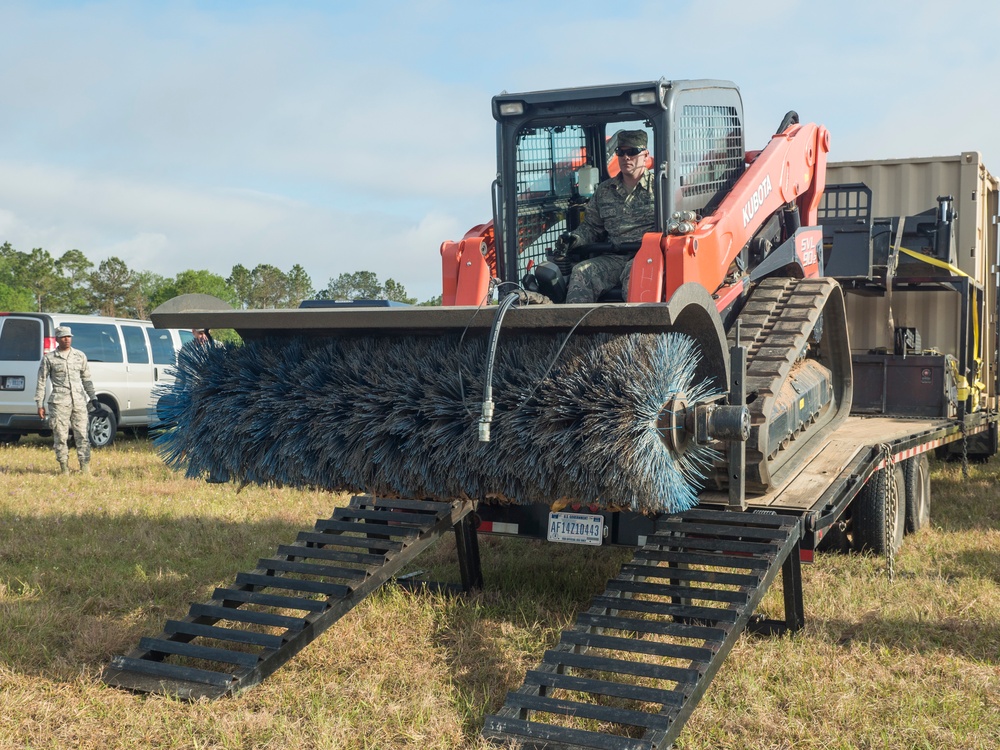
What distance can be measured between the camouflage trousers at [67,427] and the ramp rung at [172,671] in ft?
24.7

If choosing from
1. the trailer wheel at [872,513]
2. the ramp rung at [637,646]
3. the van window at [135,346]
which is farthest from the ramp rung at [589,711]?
the van window at [135,346]

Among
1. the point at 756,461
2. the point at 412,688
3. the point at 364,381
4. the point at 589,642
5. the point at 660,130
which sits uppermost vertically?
the point at 660,130

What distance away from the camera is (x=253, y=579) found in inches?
203

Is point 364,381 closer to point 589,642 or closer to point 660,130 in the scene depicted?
point 589,642

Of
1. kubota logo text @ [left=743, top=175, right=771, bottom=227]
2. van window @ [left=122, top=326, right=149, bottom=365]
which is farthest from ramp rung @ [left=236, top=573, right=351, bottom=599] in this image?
van window @ [left=122, top=326, right=149, bottom=365]

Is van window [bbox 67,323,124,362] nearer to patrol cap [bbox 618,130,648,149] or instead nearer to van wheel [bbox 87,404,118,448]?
van wheel [bbox 87,404,118,448]

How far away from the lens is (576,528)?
508 cm

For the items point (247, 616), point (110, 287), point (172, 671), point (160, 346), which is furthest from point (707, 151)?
point (110, 287)

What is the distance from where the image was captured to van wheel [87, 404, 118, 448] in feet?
46.5

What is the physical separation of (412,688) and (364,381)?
1.43 m

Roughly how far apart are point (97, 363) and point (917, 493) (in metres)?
11.1

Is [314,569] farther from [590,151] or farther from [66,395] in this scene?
[66,395]

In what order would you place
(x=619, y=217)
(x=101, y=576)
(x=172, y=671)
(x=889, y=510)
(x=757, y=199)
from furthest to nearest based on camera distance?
(x=889, y=510), (x=101, y=576), (x=757, y=199), (x=619, y=217), (x=172, y=671)

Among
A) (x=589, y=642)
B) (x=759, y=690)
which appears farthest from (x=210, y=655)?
(x=759, y=690)
